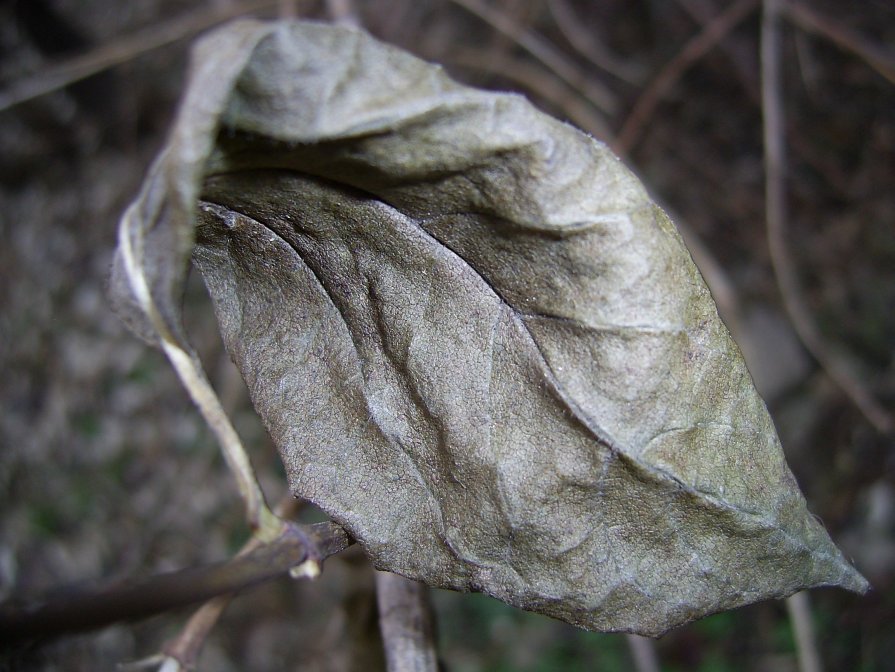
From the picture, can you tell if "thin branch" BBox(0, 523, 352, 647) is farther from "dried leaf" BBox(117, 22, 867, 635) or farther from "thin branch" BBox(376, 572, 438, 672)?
"thin branch" BBox(376, 572, 438, 672)

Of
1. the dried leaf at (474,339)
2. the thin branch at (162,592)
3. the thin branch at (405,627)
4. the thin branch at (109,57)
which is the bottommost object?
the thin branch at (405,627)

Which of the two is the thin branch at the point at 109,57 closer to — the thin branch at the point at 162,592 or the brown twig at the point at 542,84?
the brown twig at the point at 542,84

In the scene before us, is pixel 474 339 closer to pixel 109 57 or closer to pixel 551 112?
pixel 109 57

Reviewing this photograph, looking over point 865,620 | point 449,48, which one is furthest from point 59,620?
point 865,620

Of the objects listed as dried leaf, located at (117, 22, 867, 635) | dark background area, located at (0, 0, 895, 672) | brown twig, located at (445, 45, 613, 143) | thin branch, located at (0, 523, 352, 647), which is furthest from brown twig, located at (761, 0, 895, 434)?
thin branch, located at (0, 523, 352, 647)

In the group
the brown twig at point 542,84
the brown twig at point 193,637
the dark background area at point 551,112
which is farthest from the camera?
the dark background area at point 551,112

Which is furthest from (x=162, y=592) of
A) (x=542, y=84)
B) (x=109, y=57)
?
(x=542, y=84)

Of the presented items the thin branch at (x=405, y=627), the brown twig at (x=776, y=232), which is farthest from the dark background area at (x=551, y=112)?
the thin branch at (x=405, y=627)
